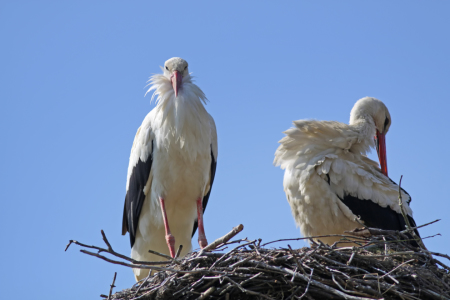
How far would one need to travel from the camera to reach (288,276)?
15.5 ft

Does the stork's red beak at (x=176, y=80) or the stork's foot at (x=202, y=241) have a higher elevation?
the stork's red beak at (x=176, y=80)

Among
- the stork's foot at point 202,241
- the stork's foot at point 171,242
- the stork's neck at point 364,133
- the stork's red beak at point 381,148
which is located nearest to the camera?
the stork's foot at point 171,242

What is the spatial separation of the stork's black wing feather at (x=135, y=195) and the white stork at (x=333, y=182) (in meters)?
1.26

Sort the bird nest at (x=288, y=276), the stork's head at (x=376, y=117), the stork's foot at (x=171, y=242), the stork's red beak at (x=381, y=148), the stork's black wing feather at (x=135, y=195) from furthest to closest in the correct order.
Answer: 1. the stork's red beak at (x=381, y=148)
2. the stork's head at (x=376, y=117)
3. the stork's black wing feather at (x=135, y=195)
4. the stork's foot at (x=171, y=242)
5. the bird nest at (x=288, y=276)

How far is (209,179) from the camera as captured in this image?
6.70m

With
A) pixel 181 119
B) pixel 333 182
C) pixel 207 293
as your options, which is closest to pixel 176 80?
pixel 181 119

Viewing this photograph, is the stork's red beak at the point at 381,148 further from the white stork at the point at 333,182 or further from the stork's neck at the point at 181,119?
the stork's neck at the point at 181,119

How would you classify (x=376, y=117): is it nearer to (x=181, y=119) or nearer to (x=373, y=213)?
(x=373, y=213)

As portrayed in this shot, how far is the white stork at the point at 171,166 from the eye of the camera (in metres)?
6.30

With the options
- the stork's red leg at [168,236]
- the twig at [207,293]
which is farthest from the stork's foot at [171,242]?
the twig at [207,293]

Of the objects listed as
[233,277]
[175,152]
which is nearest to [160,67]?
[175,152]

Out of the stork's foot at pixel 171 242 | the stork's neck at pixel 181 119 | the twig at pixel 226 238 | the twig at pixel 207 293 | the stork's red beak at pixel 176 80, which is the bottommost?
the twig at pixel 207 293

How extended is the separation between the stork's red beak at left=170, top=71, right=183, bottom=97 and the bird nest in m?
1.88

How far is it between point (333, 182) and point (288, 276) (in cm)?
182
